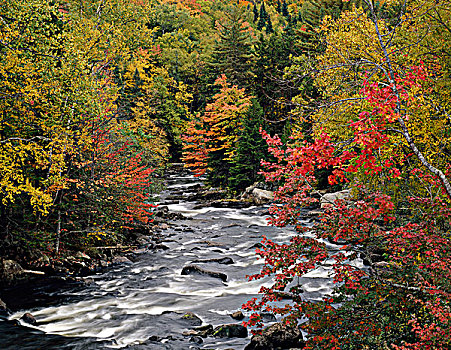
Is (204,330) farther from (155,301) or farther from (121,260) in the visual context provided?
(121,260)

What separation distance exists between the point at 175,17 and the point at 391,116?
77475 millimetres

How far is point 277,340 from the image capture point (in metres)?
7.17

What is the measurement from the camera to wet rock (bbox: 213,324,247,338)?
8141 mm

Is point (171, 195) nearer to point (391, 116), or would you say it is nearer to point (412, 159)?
point (412, 159)

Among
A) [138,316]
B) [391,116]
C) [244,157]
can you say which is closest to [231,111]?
[244,157]

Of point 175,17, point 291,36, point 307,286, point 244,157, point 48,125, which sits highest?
point 175,17

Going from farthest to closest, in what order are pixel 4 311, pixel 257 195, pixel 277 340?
pixel 257 195 → pixel 4 311 → pixel 277 340

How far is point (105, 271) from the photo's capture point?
42.4 ft

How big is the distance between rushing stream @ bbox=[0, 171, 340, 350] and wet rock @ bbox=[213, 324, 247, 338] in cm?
14

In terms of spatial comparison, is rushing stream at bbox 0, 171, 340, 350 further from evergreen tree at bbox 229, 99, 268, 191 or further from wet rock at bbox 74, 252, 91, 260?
evergreen tree at bbox 229, 99, 268, 191

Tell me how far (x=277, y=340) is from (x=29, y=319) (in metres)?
6.15

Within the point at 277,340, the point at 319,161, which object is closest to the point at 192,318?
the point at 277,340

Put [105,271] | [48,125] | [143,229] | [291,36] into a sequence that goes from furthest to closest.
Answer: [291,36]
[143,229]
[105,271]
[48,125]

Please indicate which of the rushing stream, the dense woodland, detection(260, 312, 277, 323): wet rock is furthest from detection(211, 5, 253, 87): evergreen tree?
detection(260, 312, 277, 323): wet rock
